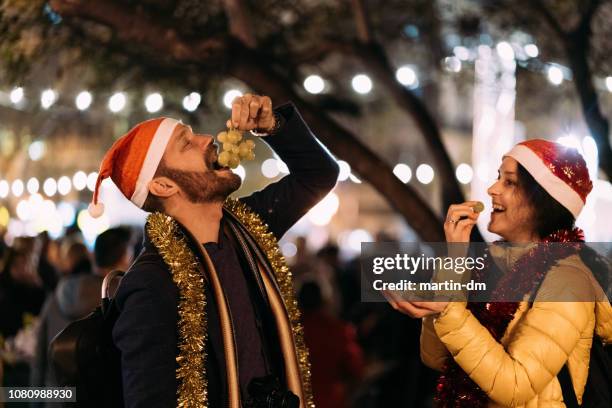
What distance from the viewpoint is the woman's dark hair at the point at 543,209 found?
325 centimetres

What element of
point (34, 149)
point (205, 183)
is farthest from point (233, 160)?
point (34, 149)

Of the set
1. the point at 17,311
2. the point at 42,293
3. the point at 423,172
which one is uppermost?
the point at 423,172

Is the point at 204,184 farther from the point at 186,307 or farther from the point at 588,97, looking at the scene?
the point at 588,97

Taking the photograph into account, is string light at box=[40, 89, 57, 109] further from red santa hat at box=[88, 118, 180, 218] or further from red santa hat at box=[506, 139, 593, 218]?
red santa hat at box=[506, 139, 593, 218]

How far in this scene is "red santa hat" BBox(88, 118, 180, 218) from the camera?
326 cm

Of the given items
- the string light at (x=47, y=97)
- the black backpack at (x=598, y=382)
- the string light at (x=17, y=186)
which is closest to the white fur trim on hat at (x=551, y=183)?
the black backpack at (x=598, y=382)

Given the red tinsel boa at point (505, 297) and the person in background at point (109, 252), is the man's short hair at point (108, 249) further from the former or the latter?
the red tinsel boa at point (505, 297)

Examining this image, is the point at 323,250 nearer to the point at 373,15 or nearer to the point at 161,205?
the point at 373,15

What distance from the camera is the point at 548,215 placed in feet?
10.7

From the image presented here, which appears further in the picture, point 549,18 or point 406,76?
point 406,76

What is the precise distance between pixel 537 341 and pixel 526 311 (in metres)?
0.26

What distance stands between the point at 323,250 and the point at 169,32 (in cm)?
777

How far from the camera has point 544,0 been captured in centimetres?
802

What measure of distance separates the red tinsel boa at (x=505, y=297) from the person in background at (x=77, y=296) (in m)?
2.82
